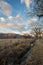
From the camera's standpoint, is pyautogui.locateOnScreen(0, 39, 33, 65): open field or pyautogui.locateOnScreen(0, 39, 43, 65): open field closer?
pyautogui.locateOnScreen(0, 39, 43, 65): open field

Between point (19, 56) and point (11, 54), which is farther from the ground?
point (11, 54)

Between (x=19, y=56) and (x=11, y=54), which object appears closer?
(x=11, y=54)

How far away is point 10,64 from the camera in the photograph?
12.4 metres

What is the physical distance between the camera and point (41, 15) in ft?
37.1

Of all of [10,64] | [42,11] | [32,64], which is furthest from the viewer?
[10,64]

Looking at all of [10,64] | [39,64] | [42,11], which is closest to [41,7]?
[42,11]

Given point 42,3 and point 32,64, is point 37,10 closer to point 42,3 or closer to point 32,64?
point 42,3

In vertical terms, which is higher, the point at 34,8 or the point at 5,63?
the point at 34,8

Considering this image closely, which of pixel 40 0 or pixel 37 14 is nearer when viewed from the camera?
pixel 40 0

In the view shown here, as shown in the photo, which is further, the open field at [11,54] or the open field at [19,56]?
the open field at [11,54]

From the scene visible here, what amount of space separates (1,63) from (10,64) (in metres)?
1.15

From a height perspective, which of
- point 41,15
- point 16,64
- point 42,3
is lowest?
point 16,64

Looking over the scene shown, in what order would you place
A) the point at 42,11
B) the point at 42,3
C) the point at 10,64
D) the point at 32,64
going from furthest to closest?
1. the point at 10,64
2. the point at 32,64
3. the point at 42,11
4. the point at 42,3

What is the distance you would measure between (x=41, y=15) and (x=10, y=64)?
5276 millimetres
